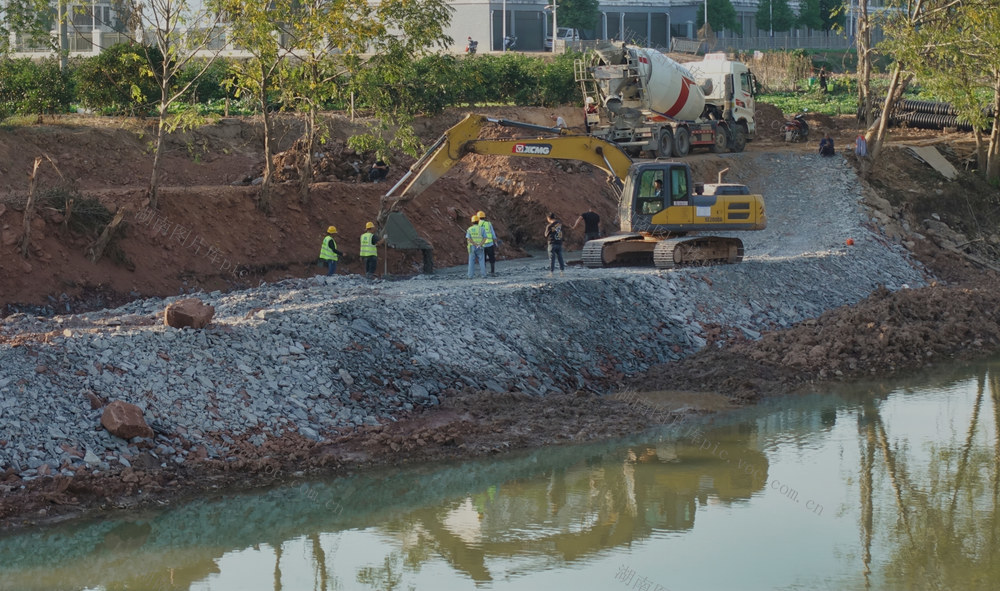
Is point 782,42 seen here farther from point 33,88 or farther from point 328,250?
point 328,250

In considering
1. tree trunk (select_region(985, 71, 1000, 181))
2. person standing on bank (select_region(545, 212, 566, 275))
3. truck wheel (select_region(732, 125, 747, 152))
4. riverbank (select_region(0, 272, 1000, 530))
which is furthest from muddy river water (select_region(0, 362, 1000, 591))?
tree trunk (select_region(985, 71, 1000, 181))

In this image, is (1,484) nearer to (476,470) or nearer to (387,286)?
(476,470)

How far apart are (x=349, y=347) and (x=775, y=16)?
78910mm

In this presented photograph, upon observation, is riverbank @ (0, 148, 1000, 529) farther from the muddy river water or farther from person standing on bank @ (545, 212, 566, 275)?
person standing on bank @ (545, 212, 566, 275)

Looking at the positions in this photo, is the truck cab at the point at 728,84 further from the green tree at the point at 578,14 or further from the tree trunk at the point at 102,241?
the green tree at the point at 578,14

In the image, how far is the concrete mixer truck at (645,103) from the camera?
3609cm

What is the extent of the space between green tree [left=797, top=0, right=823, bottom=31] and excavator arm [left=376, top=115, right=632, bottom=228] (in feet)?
233

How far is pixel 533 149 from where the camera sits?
24094 millimetres

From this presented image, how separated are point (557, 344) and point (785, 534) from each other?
8095 millimetres

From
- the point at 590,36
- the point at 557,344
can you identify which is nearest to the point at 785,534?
the point at 557,344

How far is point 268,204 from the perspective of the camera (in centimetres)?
2753

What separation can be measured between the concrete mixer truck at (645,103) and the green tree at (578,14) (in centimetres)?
3840

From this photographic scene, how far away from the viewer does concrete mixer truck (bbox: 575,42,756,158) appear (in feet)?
118

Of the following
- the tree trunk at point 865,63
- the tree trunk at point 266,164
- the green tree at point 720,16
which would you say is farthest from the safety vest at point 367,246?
the green tree at point 720,16
